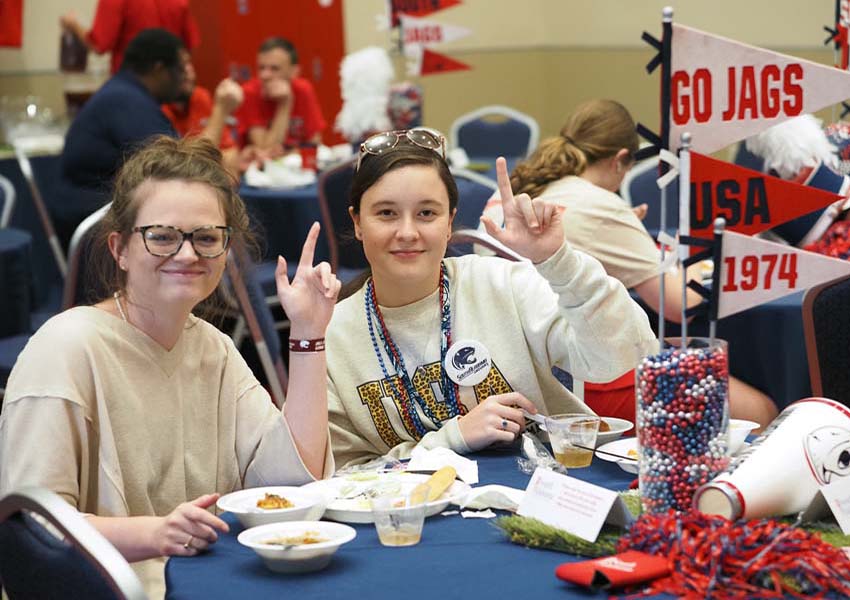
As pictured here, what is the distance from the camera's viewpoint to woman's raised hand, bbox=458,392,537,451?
6.72 feet

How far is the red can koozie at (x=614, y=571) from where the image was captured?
4.61 ft

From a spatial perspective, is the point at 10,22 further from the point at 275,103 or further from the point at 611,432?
the point at 611,432

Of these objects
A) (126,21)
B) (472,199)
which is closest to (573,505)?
(472,199)

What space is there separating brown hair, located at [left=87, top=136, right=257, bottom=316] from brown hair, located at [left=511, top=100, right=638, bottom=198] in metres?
1.48

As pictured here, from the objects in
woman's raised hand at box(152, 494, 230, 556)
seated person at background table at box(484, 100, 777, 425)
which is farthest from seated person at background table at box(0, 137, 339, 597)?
seated person at background table at box(484, 100, 777, 425)

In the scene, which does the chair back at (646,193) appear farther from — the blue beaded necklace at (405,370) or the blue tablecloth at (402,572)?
the blue tablecloth at (402,572)

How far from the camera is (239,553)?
161 cm

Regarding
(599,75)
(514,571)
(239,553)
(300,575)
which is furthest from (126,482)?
(599,75)

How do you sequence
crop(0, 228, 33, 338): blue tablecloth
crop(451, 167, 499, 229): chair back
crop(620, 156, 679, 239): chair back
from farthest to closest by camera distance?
crop(620, 156, 679, 239): chair back
crop(451, 167, 499, 229): chair back
crop(0, 228, 33, 338): blue tablecloth

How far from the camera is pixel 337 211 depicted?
16.2 ft

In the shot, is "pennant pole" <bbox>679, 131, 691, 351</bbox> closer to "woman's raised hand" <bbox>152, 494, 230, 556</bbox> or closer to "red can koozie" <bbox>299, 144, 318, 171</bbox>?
"woman's raised hand" <bbox>152, 494, 230, 556</bbox>

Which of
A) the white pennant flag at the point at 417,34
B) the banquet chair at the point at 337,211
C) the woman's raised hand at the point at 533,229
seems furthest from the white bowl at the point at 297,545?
the white pennant flag at the point at 417,34

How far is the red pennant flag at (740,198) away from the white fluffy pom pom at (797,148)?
80.6 inches

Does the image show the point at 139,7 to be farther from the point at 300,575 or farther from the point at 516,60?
the point at 300,575
